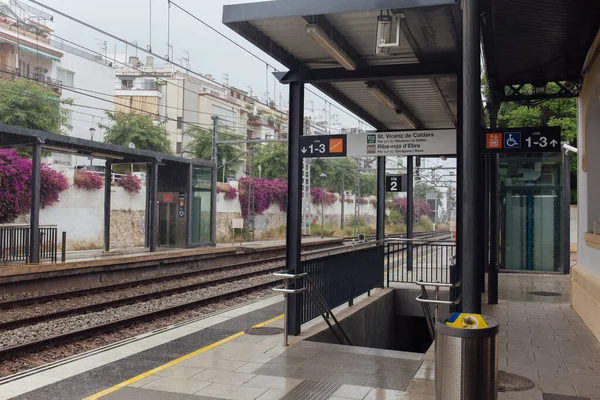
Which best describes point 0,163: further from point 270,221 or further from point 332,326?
point 270,221

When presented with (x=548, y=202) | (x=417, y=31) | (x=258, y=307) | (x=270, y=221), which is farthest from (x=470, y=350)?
(x=270, y=221)

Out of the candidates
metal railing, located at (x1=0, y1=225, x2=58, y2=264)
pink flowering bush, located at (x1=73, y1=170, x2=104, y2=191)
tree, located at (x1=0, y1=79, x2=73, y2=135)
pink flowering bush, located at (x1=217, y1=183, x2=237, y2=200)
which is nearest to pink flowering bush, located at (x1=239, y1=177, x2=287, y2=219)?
pink flowering bush, located at (x1=217, y1=183, x2=237, y2=200)

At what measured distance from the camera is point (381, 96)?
30.4 feet

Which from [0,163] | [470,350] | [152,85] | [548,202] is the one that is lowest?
[470,350]

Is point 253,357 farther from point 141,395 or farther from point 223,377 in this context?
point 141,395

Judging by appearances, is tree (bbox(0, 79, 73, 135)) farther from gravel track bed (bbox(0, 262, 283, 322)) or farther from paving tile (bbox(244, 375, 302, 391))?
paving tile (bbox(244, 375, 302, 391))

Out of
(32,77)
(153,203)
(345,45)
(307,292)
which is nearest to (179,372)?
(307,292)

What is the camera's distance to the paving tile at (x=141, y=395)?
4.95 meters

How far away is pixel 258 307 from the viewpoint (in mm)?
10094

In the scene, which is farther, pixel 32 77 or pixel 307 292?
pixel 32 77

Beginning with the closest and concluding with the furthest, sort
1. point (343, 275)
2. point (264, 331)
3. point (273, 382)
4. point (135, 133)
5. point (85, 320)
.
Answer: point (273, 382)
point (264, 331)
point (343, 275)
point (85, 320)
point (135, 133)

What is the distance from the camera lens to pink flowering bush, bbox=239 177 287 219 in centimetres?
4091

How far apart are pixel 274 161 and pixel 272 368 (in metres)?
47.3

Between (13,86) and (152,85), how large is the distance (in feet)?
111
